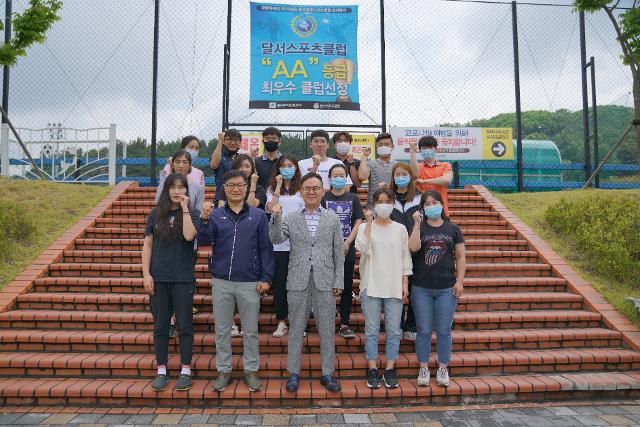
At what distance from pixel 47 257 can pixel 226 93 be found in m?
4.74

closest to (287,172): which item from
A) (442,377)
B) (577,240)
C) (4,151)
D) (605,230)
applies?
(442,377)

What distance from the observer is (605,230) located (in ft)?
19.2

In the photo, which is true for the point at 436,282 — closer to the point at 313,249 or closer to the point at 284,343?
the point at 313,249

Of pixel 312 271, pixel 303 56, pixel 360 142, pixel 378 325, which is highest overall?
pixel 303 56

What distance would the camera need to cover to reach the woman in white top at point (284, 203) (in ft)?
12.7

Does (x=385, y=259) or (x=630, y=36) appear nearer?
(x=385, y=259)

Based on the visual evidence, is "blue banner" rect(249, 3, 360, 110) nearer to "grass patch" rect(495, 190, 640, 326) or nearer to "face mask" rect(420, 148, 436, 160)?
"grass patch" rect(495, 190, 640, 326)

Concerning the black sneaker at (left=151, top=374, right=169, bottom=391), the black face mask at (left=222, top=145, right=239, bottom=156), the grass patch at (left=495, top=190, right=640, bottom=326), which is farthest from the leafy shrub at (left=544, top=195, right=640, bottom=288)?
the black sneaker at (left=151, top=374, right=169, bottom=391)

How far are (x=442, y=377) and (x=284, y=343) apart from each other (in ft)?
4.70

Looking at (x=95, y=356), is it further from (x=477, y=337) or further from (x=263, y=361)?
(x=477, y=337)

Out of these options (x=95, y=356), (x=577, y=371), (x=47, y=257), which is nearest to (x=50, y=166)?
(x=47, y=257)

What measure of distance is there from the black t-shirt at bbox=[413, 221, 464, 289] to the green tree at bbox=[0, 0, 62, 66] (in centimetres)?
843

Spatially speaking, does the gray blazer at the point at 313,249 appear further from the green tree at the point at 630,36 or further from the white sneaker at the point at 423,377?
the green tree at the point at 630,36

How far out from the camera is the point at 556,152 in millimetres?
15359
